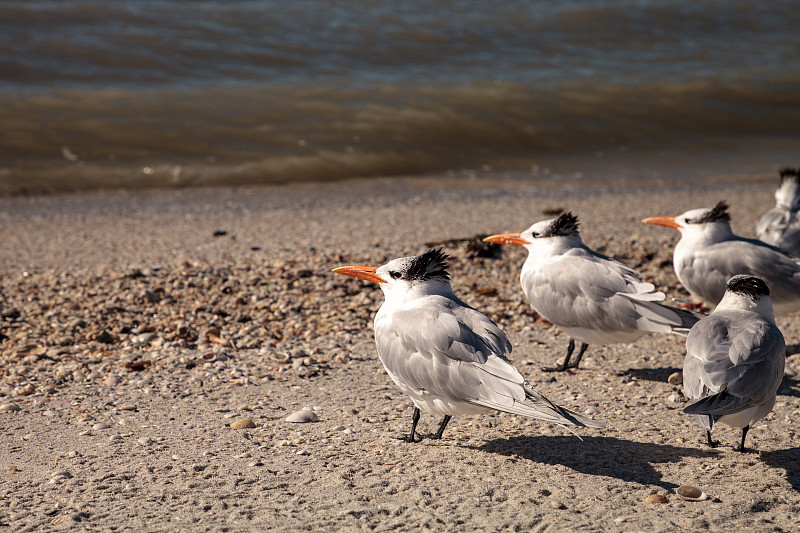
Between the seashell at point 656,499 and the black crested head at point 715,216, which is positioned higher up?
the black crested head at point 715,216

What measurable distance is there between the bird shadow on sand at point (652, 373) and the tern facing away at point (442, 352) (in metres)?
1.44

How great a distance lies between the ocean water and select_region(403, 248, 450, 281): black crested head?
7651 millimetres

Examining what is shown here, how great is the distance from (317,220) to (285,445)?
5.25 metres

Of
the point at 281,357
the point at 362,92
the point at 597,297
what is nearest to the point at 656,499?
the point at 597,297

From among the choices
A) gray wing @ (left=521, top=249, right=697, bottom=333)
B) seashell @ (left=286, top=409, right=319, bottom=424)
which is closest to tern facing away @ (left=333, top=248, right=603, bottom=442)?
seashell @ (left=286, top=409, right=319, bottom=424)

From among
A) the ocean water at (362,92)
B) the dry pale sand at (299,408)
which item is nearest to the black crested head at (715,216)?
the dry pale sand at (299,408)

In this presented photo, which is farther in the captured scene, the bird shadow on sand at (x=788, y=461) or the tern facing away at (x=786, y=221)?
the tern facing away at (x=786, y=221)

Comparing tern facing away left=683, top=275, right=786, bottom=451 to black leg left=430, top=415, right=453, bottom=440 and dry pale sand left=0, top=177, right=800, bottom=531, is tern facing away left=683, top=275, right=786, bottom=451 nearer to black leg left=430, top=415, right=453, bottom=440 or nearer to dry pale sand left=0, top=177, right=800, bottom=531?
dry pale sand left=0, top=177, right=800, bottom=531

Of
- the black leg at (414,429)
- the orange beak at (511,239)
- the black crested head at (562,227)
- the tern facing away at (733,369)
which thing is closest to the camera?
the tern facing away at (733,369)

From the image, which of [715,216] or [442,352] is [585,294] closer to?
[715,216]

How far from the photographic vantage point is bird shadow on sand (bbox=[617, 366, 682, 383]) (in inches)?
184

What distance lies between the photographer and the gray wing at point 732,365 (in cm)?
325

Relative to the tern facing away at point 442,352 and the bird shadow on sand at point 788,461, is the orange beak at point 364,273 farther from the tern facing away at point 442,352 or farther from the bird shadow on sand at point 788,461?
the bird shadow on sand at point 788,461

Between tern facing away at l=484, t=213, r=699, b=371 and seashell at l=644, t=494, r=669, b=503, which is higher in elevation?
tern facing away at l=484, t=213, r=699, b=371
